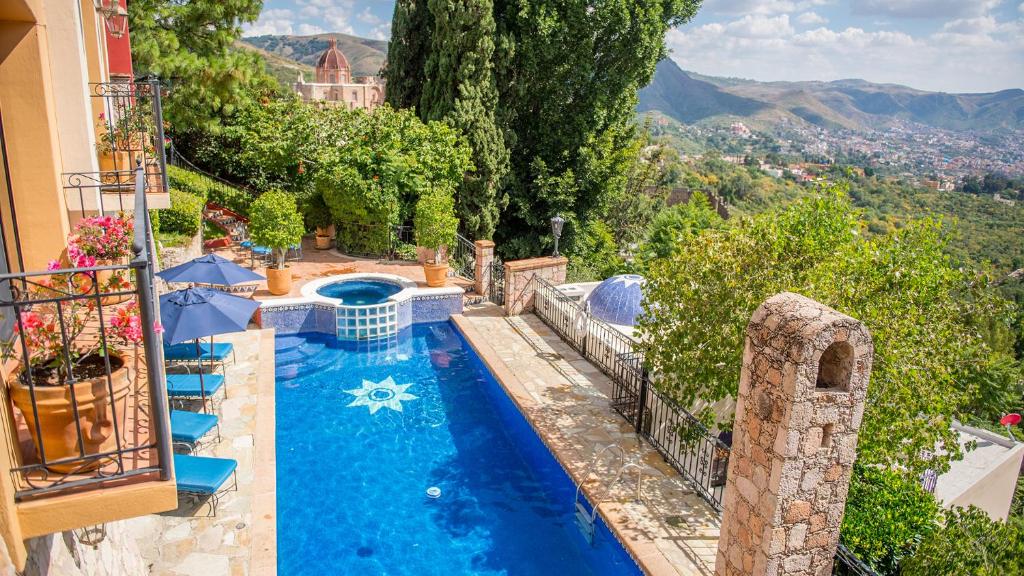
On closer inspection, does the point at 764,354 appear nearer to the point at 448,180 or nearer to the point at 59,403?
the point at 59,403

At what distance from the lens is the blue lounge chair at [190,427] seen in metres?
8.69

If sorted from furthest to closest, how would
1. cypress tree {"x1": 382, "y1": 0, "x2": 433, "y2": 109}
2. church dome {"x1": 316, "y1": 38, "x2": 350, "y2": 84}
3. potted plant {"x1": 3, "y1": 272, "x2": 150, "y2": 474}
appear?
1. church dome {"x1": 316, "y1": 38, "x2": 350, "y2": 84}
2. cypress tree {"x1": 382, "y1": 0, "x2": 433, "y2": 109}
3. potted plant {"x1": 3, "y1": 272, "x2": 150, "y2": 474}

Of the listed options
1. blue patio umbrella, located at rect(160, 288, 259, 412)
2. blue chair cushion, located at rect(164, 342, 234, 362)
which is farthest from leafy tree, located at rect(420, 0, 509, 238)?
blue patio umbrella, located at rect(160, 288, 259, 412)

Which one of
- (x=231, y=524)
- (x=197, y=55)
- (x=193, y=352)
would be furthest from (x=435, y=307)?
(x=197, y=55)

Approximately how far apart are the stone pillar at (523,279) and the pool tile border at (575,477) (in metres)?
1.37

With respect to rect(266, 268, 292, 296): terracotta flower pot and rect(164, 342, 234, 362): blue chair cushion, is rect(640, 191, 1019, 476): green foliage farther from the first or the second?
rect(266, 268, 292, 296): terracotta flower pot

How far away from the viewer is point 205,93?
2225 cm

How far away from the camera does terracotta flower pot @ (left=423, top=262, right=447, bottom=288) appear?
16734mm

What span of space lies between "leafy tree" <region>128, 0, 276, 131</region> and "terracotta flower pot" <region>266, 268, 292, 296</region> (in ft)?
33.0

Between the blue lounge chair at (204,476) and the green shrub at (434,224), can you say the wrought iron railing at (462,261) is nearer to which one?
the green shrub at (434,224)

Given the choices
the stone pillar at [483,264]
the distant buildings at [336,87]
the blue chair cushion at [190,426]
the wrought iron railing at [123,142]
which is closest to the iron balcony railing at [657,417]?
the stone pillar at [483,264]

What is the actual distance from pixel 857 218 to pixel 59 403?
31.7 feet

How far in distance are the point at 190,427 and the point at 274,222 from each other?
758 centimetres

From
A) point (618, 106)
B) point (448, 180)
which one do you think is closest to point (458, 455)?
point (448, 180)
